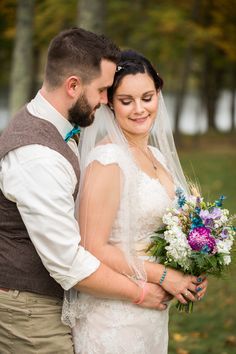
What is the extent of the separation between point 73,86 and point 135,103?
57cm

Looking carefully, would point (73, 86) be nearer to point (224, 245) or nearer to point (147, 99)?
point (147, 99)

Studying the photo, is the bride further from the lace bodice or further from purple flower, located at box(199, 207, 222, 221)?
purple flower, located at box(199, 207, 222, 221)

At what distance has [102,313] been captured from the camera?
149 inches

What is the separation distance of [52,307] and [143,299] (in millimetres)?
488

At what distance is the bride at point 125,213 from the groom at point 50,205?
0.45ft

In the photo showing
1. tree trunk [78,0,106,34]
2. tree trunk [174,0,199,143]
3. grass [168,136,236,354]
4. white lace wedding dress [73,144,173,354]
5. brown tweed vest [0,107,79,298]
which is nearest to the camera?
brown tweed vest [0,107,79,298]

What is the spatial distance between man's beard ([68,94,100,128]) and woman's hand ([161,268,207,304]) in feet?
3.04

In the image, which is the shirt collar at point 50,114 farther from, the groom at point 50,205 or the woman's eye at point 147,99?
the woman's eye at point 147,99

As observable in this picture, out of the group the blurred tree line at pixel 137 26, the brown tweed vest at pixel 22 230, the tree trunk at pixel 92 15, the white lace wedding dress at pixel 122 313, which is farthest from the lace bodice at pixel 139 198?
the blurred tree line at pixel 137 26

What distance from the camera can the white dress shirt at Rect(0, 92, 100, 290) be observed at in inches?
124

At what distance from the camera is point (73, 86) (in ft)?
11.1

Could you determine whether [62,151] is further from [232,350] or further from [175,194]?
[232,350]

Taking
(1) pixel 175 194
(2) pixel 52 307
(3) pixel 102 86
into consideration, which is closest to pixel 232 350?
(1) pixel 175 194

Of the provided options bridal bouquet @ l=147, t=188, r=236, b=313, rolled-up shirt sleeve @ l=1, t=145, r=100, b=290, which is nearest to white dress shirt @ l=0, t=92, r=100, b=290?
rolled-up shirt sleeve @ l=1, t=145, r=100, b=290
